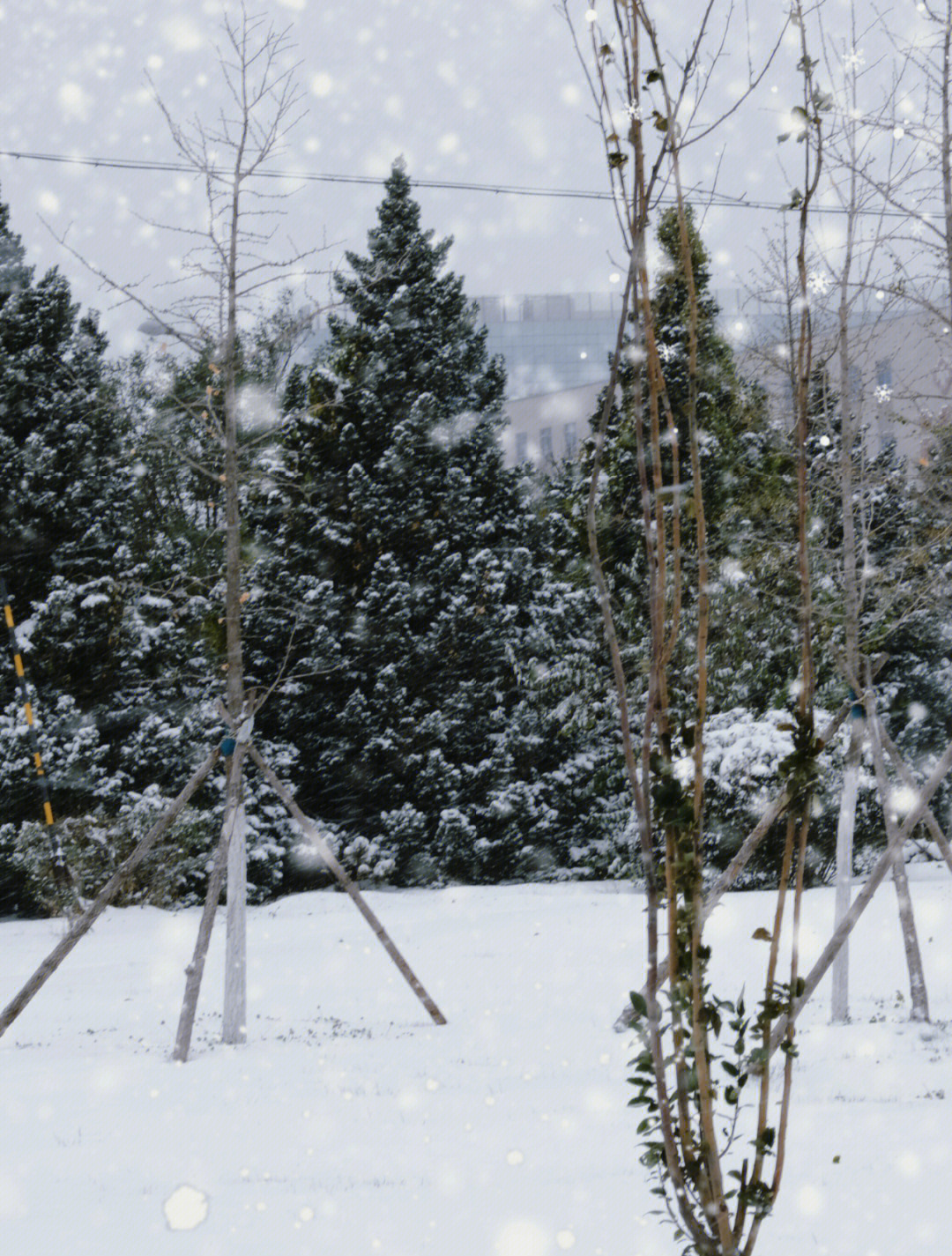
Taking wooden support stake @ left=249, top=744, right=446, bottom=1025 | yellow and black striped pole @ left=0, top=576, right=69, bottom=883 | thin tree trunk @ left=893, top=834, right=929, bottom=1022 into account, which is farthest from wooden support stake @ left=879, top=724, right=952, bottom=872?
yellow and black striped pole @ left=0, top=576, right=69, bottom=883

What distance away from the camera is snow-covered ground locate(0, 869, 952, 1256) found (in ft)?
10.4

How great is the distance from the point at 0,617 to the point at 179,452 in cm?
846

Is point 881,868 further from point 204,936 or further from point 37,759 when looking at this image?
point 37,759

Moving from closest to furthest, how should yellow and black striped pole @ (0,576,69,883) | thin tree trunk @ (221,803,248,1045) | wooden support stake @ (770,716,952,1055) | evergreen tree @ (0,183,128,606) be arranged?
wooden support stake @ (770,716,952,1055), thin tree trunk @ (221,803,248,1045), yellow and black striped pole @ (0,576,69,883), evergreen tree @ (0,183,128,606)

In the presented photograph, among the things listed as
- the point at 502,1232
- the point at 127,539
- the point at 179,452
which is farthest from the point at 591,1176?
the point at 127,539

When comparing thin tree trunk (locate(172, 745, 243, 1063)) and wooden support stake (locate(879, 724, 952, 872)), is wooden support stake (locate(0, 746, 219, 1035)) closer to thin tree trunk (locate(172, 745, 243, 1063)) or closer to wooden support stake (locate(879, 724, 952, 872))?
thin tree trunk (locate(172, 745, 243, 1063))

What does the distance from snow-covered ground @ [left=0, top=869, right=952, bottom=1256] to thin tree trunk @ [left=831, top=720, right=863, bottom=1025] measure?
0.20 meters

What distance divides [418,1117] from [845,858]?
9.70 feet

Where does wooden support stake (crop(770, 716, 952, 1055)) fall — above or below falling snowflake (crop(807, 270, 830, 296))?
below

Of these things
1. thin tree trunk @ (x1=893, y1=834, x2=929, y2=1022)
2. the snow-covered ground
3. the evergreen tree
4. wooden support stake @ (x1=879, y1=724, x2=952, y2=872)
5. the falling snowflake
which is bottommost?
the snow-covered ground

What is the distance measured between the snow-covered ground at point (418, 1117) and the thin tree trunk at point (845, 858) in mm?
203

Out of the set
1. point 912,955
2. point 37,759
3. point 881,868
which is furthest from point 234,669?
point 37,759

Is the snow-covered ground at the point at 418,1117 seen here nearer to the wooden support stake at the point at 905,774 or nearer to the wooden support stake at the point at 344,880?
the wooden support stake at the point at 344,880

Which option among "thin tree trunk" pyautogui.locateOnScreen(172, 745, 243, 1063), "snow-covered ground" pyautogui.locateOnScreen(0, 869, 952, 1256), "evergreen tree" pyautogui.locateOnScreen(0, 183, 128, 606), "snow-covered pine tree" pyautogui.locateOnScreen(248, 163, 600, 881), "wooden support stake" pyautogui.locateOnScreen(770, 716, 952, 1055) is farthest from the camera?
"snow-covered pine tree" pyautogui.locateOnScreen(248, 163, 600, 881)
